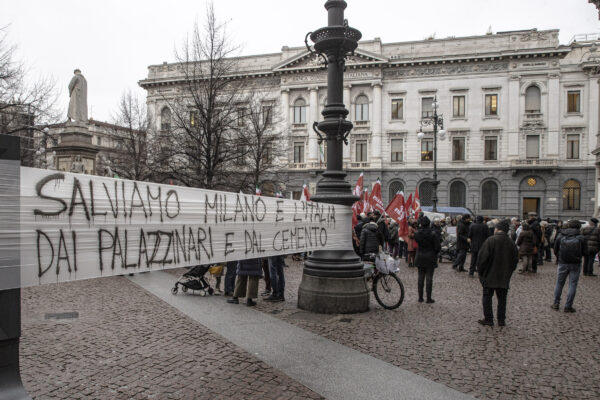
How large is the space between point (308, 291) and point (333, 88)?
3.80 metres

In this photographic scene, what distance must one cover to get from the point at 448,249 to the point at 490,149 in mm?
26508

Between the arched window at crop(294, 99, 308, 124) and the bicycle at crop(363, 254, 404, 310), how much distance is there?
3619 cm

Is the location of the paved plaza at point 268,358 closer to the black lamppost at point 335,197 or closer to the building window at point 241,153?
the black lamppost at point 335,197

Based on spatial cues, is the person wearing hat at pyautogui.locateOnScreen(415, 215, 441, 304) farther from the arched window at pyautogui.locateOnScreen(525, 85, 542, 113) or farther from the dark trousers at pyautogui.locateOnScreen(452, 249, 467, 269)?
the arched window at pyautogui.locateOnScreen(525, 85, 542, 113)

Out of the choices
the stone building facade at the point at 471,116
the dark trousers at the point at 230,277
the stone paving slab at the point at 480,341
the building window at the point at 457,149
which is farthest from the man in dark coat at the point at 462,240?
the building window at the point at 457,149

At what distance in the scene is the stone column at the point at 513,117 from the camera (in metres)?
38.8

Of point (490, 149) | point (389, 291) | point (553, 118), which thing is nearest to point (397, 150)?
point (490, 149)

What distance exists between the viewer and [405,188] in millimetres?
41312

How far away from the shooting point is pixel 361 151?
42938 mm

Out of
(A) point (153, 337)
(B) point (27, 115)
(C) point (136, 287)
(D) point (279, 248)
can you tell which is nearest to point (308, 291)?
(D) point (279, 248)

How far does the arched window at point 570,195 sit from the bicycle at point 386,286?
121 ft

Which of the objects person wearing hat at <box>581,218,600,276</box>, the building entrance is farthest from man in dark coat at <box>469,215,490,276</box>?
the building entrance

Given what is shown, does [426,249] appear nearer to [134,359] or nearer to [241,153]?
[134,359]

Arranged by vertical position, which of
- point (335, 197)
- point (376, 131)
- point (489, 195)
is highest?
point (376, 131)
